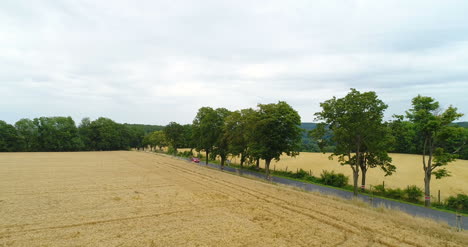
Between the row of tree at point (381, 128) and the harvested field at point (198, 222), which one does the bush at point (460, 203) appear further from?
the harvested field at point (198, 222)

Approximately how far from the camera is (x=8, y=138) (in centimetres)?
8919

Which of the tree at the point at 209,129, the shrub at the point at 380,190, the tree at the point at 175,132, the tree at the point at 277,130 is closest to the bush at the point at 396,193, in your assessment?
the shrub at the point at 380,190

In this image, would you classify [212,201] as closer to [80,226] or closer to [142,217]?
[142,217]

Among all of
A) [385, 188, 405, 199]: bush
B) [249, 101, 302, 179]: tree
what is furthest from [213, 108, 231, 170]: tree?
[385, 188, 405, 199]: bush

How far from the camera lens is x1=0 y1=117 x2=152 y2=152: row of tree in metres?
90.6

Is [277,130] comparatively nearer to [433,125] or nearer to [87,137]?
[433,125]

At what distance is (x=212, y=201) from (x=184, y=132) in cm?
6969

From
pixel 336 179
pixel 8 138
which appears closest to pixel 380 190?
pixel 336 179

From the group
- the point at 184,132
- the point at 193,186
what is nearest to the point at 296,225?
the point at 193,186

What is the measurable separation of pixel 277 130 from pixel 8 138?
10773 centimetres

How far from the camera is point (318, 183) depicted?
3528 centimetres

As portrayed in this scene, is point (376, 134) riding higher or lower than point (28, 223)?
higher

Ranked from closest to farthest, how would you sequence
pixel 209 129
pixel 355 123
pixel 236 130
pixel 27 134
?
pixel 355 123
pixel 236 130
pixel 209 129
pixel 27 134

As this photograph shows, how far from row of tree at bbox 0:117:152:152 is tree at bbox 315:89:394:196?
11233 centimetres
